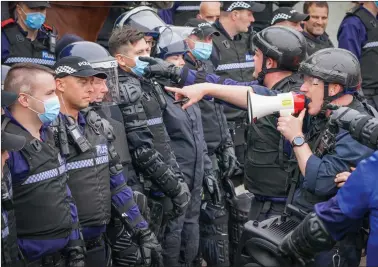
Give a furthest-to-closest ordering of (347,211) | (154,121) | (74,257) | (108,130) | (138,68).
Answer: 1. (138,68)
2. (154,121)
3. (108,130)
4. (74,257)
5. (347,211)

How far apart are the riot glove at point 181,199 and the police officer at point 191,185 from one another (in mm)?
164

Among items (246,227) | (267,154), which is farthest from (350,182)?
(267,154)

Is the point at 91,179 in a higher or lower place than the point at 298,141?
lower

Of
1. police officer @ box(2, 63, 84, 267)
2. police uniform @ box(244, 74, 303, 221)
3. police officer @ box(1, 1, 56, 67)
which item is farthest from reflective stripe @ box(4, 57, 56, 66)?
police uniform @ box(244, 74, 303, 221)

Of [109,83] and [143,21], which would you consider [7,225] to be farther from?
[143,21]

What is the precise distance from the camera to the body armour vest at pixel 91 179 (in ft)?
21.4

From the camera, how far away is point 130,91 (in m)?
7.38

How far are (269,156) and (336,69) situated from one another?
1047mm

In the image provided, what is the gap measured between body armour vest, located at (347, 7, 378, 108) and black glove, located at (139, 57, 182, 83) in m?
4.63

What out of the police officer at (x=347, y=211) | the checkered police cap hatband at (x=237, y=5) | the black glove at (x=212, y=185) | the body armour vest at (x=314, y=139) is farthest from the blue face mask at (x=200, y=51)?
the police officer at (x=347, y=211)

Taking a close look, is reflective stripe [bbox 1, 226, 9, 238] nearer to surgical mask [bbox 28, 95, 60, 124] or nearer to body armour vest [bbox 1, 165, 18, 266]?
body armour vest [bbox 1, 165, 18, 266]

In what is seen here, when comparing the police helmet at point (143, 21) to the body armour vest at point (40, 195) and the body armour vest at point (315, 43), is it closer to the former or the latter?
the body armour vest at point (40, 195)

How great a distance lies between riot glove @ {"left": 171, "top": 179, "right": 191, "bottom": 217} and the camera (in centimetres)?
775

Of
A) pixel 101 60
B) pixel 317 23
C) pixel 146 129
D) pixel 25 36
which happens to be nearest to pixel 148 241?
pixel 146 129
